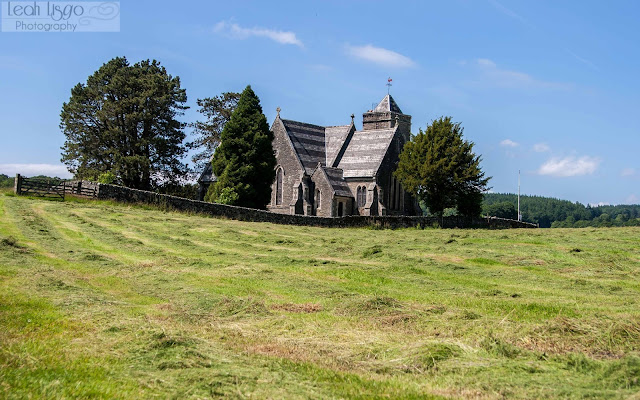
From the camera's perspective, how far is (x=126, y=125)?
58625 millimetres

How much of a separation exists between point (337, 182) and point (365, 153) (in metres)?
5.52

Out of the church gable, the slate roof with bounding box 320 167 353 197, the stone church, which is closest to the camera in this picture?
the slate roof with bounding box 320 167 353 197

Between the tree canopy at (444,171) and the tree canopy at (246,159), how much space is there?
12.7 meters

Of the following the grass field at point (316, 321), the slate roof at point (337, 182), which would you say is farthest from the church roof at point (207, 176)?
the grass field at point (316, 321)

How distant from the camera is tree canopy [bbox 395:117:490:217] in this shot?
52.1 m

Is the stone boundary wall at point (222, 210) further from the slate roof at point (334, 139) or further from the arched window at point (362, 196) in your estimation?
the slate roof at point (334, 139)

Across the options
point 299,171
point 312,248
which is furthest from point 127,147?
point 312,248

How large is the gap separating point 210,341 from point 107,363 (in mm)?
1628

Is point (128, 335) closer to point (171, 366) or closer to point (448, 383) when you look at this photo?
point (171, 366)

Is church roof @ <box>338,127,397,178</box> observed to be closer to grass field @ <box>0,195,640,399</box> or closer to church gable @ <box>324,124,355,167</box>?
church gable @ <box>324,124,355,167</box>

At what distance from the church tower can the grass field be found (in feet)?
162

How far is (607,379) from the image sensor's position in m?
6.50

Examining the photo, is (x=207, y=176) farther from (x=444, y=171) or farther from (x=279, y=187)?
(x=444, y=171)

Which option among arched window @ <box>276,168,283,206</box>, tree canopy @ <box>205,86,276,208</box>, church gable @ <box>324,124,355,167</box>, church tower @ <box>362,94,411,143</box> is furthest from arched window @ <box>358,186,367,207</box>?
church tower @ <box>362,94,411,143</box>
